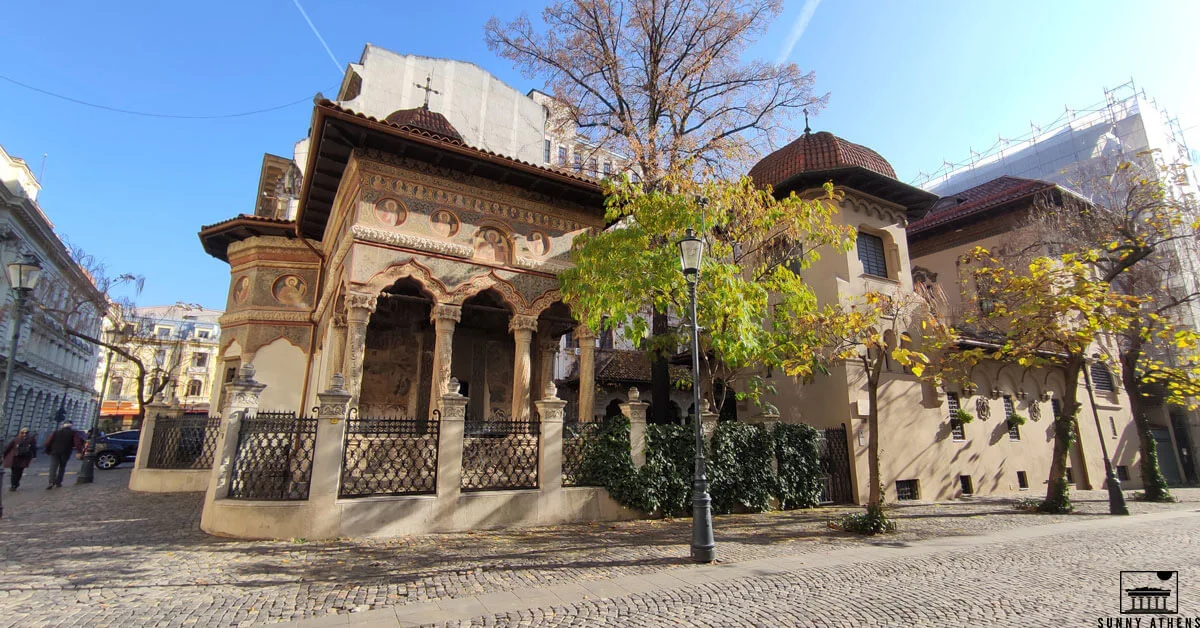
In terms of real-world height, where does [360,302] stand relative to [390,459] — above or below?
above

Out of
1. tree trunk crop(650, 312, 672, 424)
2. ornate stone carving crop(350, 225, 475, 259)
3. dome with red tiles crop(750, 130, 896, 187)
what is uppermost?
dome with red tiles crop(750, 130, 896, 187)

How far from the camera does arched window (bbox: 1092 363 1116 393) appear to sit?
18.7m

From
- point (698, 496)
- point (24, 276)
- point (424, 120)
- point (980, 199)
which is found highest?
point (424, 120)

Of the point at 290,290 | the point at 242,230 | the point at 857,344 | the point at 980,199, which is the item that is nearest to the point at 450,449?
the point at 857,344

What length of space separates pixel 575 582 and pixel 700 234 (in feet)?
16.7

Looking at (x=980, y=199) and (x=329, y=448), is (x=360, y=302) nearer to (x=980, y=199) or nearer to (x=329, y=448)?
(x=329, y=448)

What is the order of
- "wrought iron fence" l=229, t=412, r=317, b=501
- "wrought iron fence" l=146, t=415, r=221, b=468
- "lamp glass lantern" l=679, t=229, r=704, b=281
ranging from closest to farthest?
"lamp glass lantern" l=679, t=229, r=704, b=281 < "wrought iron fence" l=229, t=412, r=317, b=501 < "wrought iron fence" l=146, t=415, r=221, b=468

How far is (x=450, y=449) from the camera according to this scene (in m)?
8.23

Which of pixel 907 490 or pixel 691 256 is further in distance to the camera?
pixel 907 490

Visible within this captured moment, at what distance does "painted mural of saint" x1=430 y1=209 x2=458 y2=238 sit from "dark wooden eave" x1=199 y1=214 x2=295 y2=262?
5.85m

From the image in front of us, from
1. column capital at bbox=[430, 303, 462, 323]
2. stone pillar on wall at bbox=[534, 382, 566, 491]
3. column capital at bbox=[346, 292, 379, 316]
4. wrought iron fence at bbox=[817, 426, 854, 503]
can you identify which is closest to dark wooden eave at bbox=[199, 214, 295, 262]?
column capital at bbox=[346, 292, 379, 316]

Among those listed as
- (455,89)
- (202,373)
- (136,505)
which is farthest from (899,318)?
(202,373)

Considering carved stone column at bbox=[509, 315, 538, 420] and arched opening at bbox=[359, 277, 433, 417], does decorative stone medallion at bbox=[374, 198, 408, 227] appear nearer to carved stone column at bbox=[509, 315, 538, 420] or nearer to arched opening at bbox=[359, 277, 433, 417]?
carved stone column at bbox=[509, 315, 538, 420]

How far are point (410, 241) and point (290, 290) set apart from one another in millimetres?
6425
